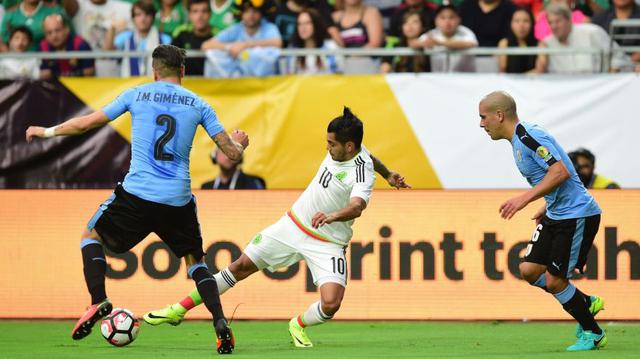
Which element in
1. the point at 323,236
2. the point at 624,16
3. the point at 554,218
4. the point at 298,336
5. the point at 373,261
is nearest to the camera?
the point at 554,218

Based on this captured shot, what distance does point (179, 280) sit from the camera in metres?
12.6

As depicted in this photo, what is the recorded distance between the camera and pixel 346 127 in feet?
31.7

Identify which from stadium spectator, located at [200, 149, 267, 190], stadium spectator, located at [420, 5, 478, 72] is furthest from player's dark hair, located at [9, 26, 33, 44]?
stadium spectator, located at [420, 5, 478, 72]

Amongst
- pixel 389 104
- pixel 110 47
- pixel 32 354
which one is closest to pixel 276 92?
pixel 389 104

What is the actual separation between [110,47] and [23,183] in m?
2.13

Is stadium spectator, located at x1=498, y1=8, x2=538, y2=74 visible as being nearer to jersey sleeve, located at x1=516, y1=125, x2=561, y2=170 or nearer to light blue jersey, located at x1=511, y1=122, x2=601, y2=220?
light blue jersey, located at x1=511, y1=122, x2=601, y2=220

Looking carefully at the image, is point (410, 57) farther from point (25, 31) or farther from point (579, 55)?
point (25, 31)

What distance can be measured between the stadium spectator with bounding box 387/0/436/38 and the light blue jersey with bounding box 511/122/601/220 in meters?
5.89

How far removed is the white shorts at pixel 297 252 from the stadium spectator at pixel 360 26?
5404 mm

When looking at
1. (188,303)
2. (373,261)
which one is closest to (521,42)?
(373,261)

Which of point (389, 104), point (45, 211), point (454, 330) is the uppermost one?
point (389, 104)

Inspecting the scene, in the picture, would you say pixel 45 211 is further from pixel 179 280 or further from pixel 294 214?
pixel 294 214

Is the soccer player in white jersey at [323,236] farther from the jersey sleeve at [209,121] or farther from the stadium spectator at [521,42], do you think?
the stadium spectator at [521,42]

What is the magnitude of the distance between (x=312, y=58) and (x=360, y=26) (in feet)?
2.61
